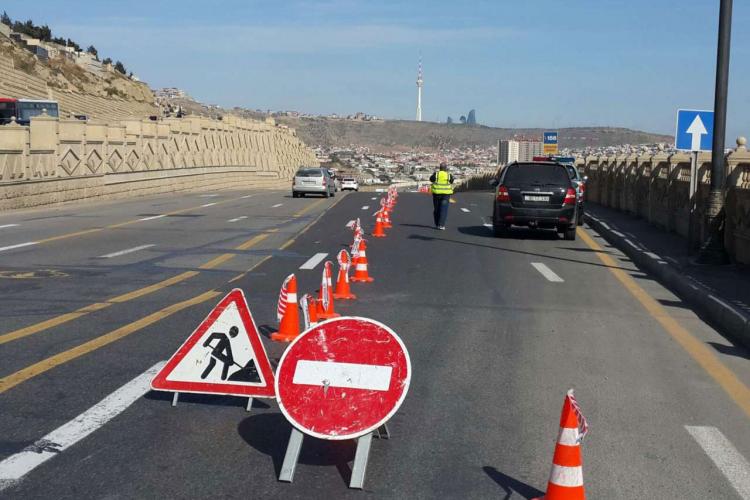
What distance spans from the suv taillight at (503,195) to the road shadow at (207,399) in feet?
52.7

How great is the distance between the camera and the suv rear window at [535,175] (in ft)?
74.5

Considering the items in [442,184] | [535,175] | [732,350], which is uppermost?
[535,175]

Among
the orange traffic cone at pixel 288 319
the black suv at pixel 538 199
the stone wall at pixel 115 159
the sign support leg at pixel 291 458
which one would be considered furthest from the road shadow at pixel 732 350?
the stone wall at pixel 115 159

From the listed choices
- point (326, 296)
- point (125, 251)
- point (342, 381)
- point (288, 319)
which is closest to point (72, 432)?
point (342, 381)

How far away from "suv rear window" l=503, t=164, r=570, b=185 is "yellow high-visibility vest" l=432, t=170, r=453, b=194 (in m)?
2.41

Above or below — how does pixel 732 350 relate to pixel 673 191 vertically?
below

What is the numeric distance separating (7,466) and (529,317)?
23.1ft

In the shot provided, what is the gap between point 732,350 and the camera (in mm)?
9555

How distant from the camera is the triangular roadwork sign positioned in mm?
6594

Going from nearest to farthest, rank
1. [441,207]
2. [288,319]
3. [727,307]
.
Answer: [288,319]
[727,307]
[441,207]

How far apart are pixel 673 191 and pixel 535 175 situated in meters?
3.43

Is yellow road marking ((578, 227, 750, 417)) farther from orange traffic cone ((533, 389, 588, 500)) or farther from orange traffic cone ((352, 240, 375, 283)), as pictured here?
orange traffic cone ((352, 240, 375, 283))

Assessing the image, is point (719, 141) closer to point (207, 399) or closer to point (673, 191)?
point (673, 191)

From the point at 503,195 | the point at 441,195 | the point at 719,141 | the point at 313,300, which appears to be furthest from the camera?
the point at 441,195
